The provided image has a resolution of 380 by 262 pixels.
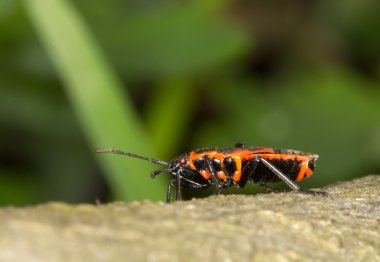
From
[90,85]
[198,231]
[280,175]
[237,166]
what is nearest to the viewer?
[198,231]

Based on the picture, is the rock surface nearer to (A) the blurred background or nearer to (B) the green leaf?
(B) the green leaf

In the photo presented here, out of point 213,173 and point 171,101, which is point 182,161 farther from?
point 171,101

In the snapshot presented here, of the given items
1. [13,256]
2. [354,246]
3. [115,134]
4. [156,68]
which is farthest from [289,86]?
[13,256]

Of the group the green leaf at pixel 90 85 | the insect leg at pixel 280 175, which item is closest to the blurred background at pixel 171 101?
the green leaf at pixel 90 85

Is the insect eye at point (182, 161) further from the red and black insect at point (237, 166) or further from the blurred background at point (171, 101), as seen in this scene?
the blurred background at point (171, 101)

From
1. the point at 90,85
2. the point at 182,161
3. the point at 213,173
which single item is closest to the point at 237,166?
the point at 213,173
